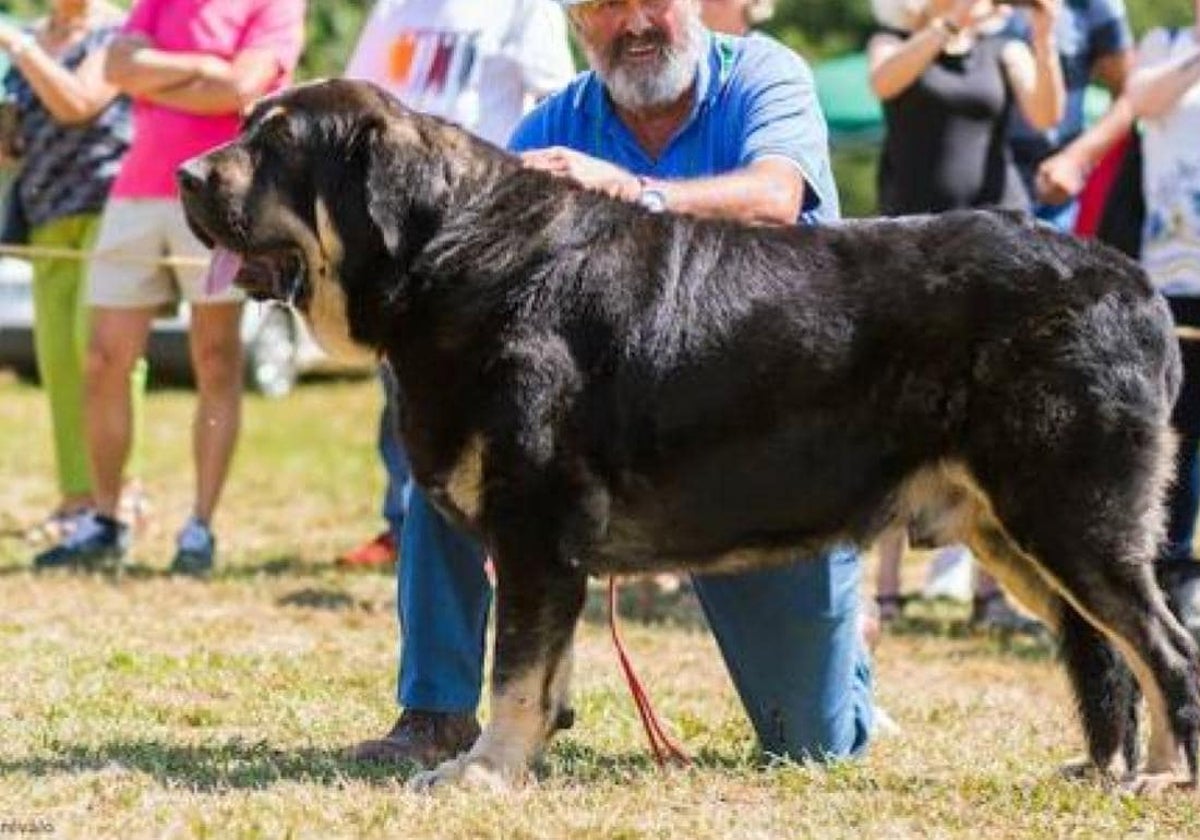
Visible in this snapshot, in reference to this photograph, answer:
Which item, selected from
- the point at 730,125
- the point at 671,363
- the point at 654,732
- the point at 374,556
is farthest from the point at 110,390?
the point at 671,363

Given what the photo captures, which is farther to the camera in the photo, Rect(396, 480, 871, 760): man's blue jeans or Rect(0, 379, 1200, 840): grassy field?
Rect(396, 480, 871, 760): man's blue jeans

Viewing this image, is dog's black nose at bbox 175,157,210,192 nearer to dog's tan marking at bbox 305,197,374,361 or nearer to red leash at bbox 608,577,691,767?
dog's tan marking at bbox 305,197,374,361

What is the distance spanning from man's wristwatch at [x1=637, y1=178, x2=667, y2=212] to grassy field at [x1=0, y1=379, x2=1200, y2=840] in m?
1.27

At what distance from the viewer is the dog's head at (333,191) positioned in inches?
212

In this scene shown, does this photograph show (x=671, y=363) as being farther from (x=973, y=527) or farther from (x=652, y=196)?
(x=973, y=527)

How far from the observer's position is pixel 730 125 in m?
6.09

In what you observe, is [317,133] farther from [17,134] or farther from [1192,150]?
[17,134]

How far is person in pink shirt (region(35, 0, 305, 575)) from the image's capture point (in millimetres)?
9594

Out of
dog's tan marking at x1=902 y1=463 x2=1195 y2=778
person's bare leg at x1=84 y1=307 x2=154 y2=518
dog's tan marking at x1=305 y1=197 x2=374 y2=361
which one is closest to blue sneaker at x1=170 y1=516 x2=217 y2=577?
person's bare leg at x1=84 y1=307 x2=154 y2=518

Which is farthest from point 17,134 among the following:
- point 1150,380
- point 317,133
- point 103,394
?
point 1150,380

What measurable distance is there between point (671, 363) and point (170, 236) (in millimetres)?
4809

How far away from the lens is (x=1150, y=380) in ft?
17.9

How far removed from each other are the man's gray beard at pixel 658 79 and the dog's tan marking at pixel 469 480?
3.47 ft

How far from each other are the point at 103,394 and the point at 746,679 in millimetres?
4605
